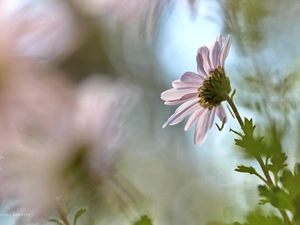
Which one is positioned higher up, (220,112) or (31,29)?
(31,29)

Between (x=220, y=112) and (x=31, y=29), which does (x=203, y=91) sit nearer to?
(x=220, y=112)

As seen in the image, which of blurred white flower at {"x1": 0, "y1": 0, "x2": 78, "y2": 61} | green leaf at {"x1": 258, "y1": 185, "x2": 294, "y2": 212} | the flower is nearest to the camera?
green leaf at {"x1": 258, "y1": 185, "x2": 294, "y2": 212}

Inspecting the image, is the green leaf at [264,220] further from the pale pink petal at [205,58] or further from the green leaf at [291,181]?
the pale pink petal at [205,58]

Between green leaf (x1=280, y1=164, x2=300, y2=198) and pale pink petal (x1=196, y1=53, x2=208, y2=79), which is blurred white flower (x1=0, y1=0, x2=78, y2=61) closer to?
pale pink petal (x1=196, y1=53, x2=208, y2=79)

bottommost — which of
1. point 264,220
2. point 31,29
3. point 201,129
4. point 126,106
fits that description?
point 264,220

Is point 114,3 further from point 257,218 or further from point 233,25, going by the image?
point 257,218

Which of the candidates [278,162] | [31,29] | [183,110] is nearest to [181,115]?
[183,110]

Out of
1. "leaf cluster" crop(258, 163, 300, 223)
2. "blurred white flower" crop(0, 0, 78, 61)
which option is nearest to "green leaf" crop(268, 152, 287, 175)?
"leaf cluster" crop(258, 163, 300, 223)
